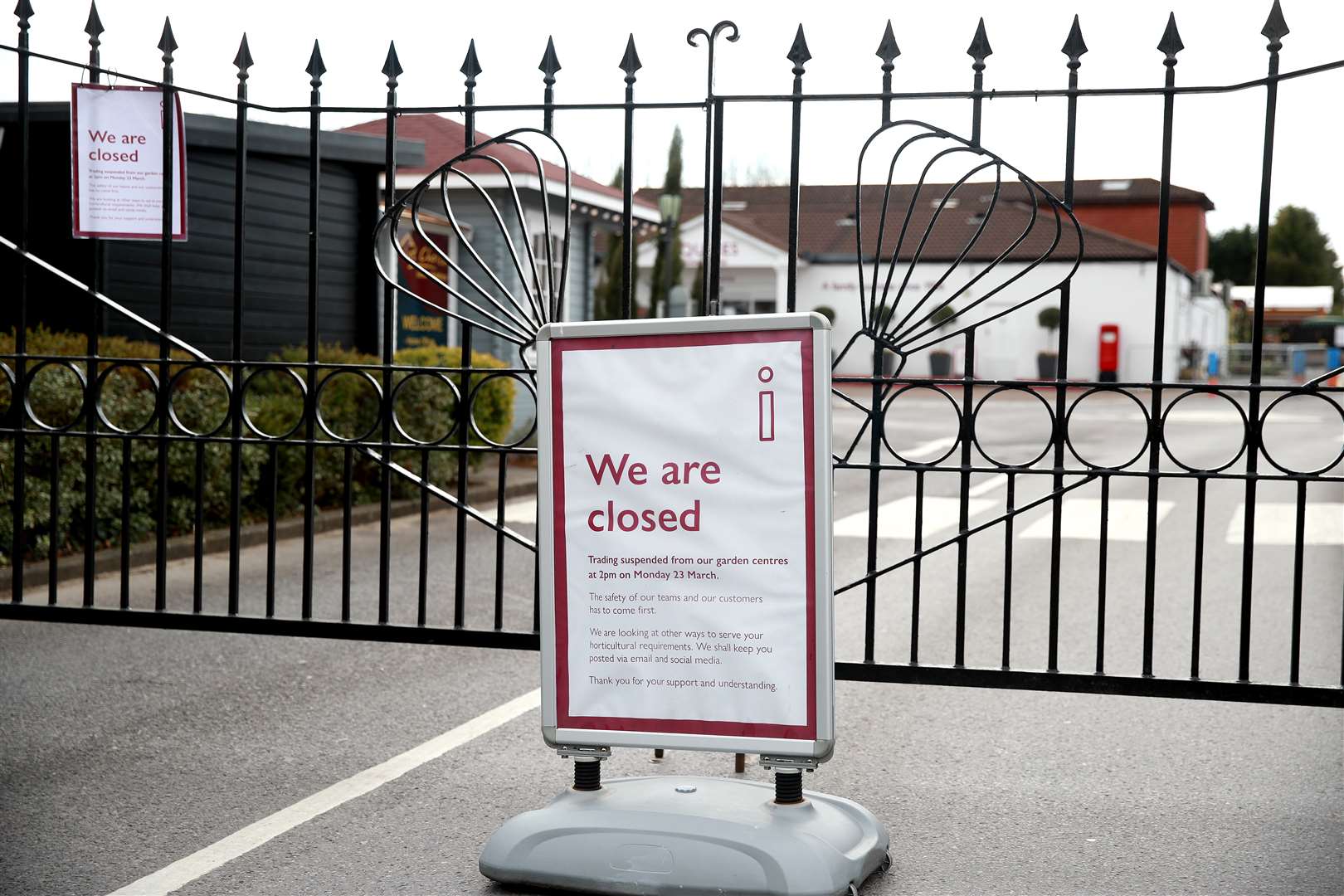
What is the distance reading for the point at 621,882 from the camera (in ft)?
11.9

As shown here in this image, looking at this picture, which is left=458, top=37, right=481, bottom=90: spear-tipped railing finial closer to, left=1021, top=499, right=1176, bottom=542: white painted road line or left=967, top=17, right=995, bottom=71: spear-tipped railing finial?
left=967, top=17, right=995, bottom=71: spear-tipped railing finial

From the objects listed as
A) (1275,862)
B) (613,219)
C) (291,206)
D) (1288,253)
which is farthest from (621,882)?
(1288,253)

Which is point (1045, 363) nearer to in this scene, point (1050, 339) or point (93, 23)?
point (1050, 339)

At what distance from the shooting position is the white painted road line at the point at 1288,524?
1164cm

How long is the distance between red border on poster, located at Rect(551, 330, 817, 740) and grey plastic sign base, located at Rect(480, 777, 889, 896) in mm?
229

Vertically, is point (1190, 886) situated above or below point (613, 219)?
below

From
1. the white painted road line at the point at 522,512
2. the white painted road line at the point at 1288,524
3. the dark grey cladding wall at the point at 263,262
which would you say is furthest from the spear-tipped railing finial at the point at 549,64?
the dark grey cladding wall at the point at 263,262

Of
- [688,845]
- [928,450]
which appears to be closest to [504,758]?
[688,845]

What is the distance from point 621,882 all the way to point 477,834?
71cm

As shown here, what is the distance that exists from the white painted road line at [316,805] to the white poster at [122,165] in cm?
211

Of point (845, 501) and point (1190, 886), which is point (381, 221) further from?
point (845, 501)

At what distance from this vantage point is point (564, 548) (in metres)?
3.90

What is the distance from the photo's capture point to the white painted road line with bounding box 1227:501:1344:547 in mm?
11641

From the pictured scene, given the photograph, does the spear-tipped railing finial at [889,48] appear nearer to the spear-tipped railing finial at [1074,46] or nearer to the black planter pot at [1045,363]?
the spear-tipped railing finial at [1074,46]
